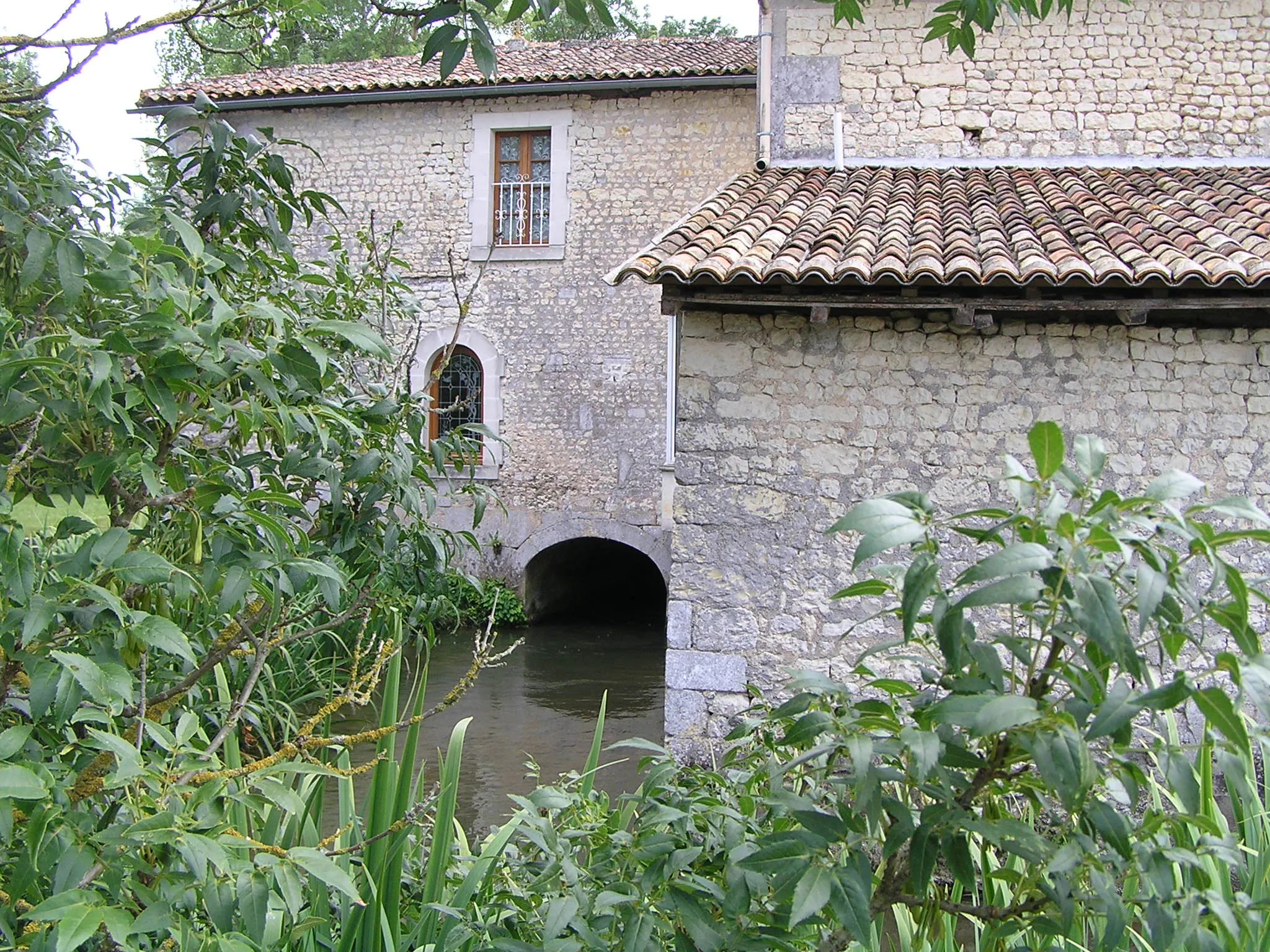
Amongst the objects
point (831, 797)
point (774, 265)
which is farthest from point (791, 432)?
point (831, 797)

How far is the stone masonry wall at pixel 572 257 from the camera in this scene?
36.8ft

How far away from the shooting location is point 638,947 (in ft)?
4.49

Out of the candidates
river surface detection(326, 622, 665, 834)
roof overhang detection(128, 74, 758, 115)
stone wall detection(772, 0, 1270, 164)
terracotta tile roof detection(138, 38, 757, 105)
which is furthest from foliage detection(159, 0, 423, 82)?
stone wall detection(772, 0, 1270, 164)

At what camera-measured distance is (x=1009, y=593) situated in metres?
0.99

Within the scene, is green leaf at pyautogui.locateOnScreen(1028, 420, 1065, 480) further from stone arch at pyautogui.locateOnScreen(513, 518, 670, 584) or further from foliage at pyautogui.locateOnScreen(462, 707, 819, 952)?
stone arch at pyautogui.locateOnScreen(513, 518, 670, 584)

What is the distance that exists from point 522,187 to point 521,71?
1.27 m

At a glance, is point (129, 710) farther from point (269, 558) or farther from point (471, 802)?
point (471, 802)

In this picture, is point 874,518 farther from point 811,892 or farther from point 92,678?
point 92,678

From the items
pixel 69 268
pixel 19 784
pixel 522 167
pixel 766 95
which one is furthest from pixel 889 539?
pixel 522 167

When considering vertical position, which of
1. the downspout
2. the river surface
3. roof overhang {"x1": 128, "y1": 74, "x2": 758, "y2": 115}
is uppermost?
roof overhang {"x1": 128, "y1": 74, "x2": 758, "y2": 115}

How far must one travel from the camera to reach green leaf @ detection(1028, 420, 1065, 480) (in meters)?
1.12

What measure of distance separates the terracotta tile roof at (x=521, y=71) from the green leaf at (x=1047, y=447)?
10278 mm

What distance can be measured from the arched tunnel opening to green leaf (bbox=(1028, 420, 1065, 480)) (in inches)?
417

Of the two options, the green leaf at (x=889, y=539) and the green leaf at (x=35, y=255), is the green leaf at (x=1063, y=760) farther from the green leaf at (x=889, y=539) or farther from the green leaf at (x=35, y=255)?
the green leaf at (x=35, y=255)
